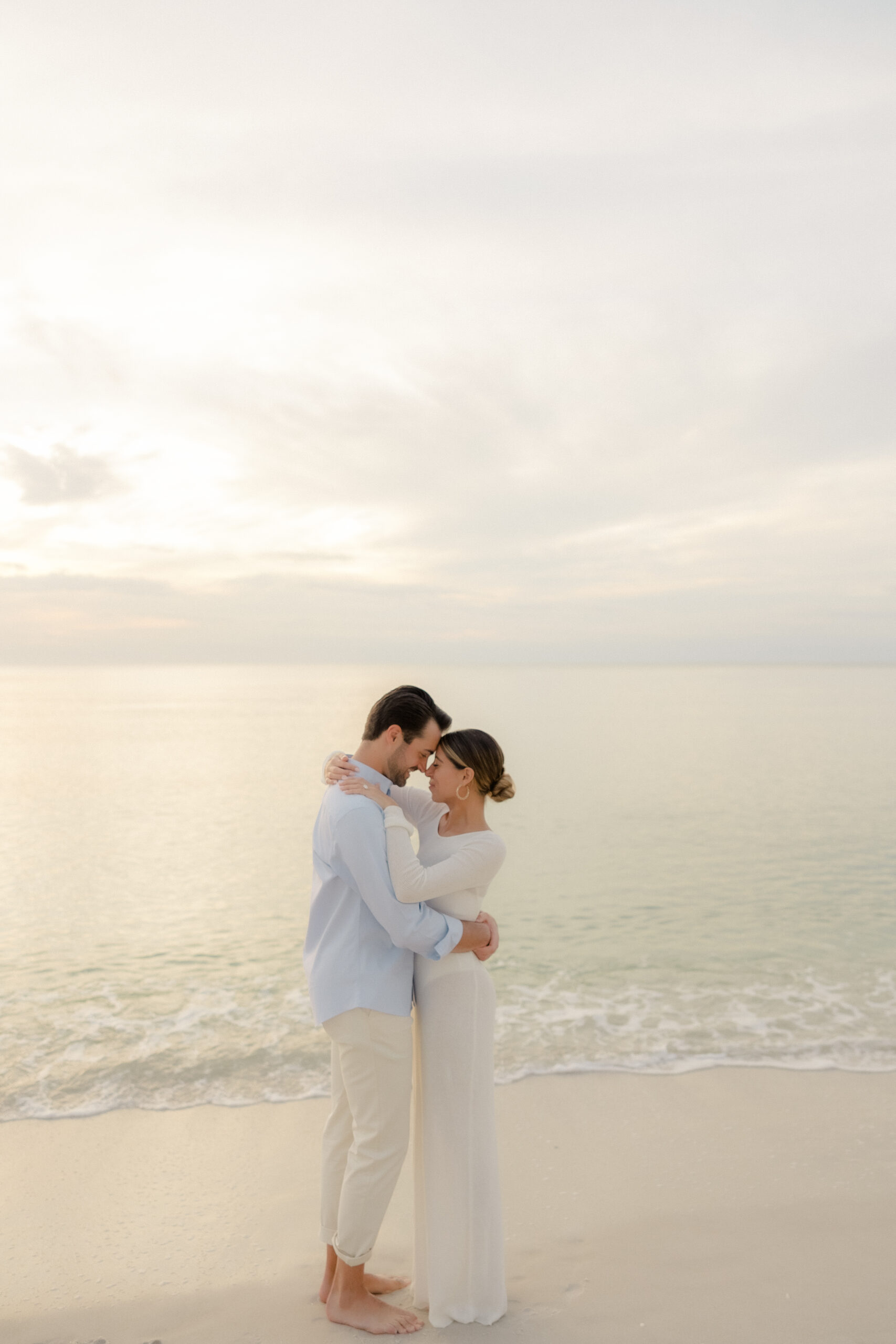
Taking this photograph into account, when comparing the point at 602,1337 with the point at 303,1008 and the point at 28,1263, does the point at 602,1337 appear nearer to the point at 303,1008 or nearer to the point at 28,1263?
the point at 28,1263

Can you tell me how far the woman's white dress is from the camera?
11.1ft

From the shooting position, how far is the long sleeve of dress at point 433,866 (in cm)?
331

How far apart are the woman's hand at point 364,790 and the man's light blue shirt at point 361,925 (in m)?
0.03

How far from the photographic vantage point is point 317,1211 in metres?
4.79

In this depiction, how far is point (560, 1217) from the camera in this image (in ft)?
15.0

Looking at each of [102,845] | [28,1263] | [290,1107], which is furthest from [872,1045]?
[102,845]

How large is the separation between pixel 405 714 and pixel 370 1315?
2412 mm

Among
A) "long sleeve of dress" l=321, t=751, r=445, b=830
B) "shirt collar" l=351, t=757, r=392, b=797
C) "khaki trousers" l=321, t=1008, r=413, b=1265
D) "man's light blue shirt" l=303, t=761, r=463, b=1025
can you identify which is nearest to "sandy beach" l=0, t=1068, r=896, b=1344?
"khaki trousers" l=321, t=1008, r=413, b=1265

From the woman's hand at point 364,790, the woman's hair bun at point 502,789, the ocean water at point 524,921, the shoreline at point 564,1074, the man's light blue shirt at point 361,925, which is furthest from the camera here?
the ocean water at point 524,921

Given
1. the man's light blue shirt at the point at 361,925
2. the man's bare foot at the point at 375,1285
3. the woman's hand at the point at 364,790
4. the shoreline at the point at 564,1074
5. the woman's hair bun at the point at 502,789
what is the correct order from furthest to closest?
the shoreline at the point at 564,1074 < the man's bare foot at the point at 375,1285 < the woman's hair bun at the point at 502,789 < the woman's hand at the point at 364,790 < the man's light blue shirt at the point at 361,925

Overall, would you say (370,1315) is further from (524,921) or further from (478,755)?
(524,921)

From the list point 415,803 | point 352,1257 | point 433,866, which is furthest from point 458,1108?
point 415,803

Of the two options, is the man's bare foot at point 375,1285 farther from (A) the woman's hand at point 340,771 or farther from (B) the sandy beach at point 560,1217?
(A) the woman's hand at point 340,771

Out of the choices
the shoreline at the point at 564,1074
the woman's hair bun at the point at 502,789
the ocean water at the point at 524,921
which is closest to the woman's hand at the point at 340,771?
the woman's hair bun at the point at 502,789
